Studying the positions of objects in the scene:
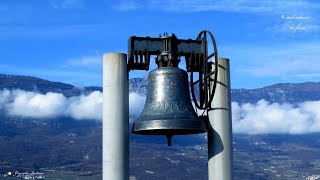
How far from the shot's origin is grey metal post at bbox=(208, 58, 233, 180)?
57.3 feet

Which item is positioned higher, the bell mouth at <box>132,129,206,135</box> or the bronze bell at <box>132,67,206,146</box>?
the bronze bell at <box>132,67,206,146</box>

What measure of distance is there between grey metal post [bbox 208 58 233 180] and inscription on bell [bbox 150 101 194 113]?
996 mm

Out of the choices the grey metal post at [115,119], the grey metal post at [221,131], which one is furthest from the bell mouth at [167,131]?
the grey metal post at [221,131]

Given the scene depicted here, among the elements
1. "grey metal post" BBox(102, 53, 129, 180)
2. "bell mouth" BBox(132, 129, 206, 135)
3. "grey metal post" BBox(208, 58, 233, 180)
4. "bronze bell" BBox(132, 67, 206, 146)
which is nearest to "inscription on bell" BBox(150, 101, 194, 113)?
"bronze bell" BBox(132, 67, 206, 146)

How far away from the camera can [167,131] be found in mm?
17375

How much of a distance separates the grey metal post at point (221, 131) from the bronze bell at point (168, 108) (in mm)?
659

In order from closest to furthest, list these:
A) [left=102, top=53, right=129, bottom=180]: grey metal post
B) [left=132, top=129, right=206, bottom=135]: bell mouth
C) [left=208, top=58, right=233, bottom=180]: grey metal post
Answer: [left=102, top=53, right=129, bottom=180]: grey metal post < [left=132, top=129, right=206, bottom=135]: bell mouth < [left=208, top=58, right=233, bottom=180]: grey metal post

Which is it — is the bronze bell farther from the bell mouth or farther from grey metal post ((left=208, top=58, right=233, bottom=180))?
grey metal post ((left=208, top=58, right=233, bottom=180))

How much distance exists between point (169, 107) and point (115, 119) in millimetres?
1573

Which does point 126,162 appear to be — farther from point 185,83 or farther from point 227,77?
point 227,77

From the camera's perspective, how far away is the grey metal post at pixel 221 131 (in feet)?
57.3

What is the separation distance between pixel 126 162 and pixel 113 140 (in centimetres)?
73

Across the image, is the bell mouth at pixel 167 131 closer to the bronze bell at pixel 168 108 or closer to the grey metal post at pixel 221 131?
the bronze bell at pixel 168 108

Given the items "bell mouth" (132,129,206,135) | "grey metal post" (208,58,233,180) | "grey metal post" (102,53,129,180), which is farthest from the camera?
"grey metal post" (208,58,233,180)
